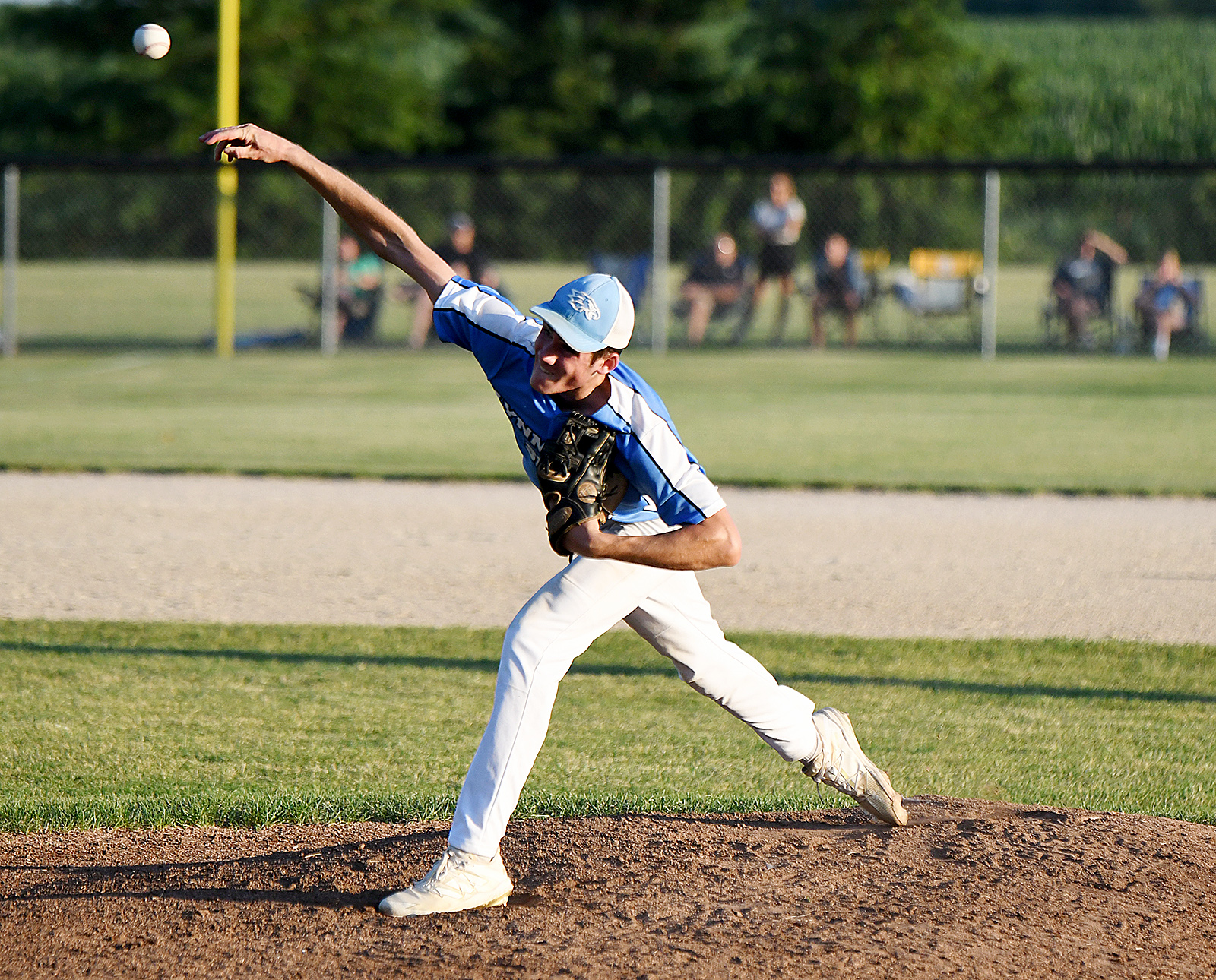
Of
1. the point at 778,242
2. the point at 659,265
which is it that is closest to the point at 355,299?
the point at 659,265

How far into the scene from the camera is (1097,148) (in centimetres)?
5169

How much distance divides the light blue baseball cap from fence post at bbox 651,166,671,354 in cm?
1620

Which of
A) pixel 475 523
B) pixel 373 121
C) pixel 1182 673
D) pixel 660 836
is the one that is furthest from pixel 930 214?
pixel 660 836

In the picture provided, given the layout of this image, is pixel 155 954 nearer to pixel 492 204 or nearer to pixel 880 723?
pixel 880 723

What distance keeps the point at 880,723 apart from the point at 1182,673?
1545 millimetres

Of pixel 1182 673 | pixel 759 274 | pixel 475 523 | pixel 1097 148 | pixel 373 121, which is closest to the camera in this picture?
pixel 1182 673

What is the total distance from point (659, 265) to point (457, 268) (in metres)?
2.74

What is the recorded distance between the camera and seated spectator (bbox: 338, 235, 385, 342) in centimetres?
2111

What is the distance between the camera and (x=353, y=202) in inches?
169

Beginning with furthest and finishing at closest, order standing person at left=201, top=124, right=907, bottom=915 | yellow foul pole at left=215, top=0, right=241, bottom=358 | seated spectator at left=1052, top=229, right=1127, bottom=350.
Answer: seated spectator at left=1052, top=229, right=1127, bottom=350 → yellow foul pole at left=215, top=0, right=241, bottom=358 → standing person at left=201, top=124, right=907, bottom=915

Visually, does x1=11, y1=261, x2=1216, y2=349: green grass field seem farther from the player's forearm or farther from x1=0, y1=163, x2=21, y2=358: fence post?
the player's forearm

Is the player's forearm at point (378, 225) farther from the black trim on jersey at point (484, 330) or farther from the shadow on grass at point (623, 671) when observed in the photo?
the shadow on grass at point (623, 671)

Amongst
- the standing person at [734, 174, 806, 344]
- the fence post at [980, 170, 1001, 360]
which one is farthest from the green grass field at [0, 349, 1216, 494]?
the standing person at [734, 174, 806, 344]

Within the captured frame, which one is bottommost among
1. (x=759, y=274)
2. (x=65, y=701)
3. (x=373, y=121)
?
(x=65, y=701)
